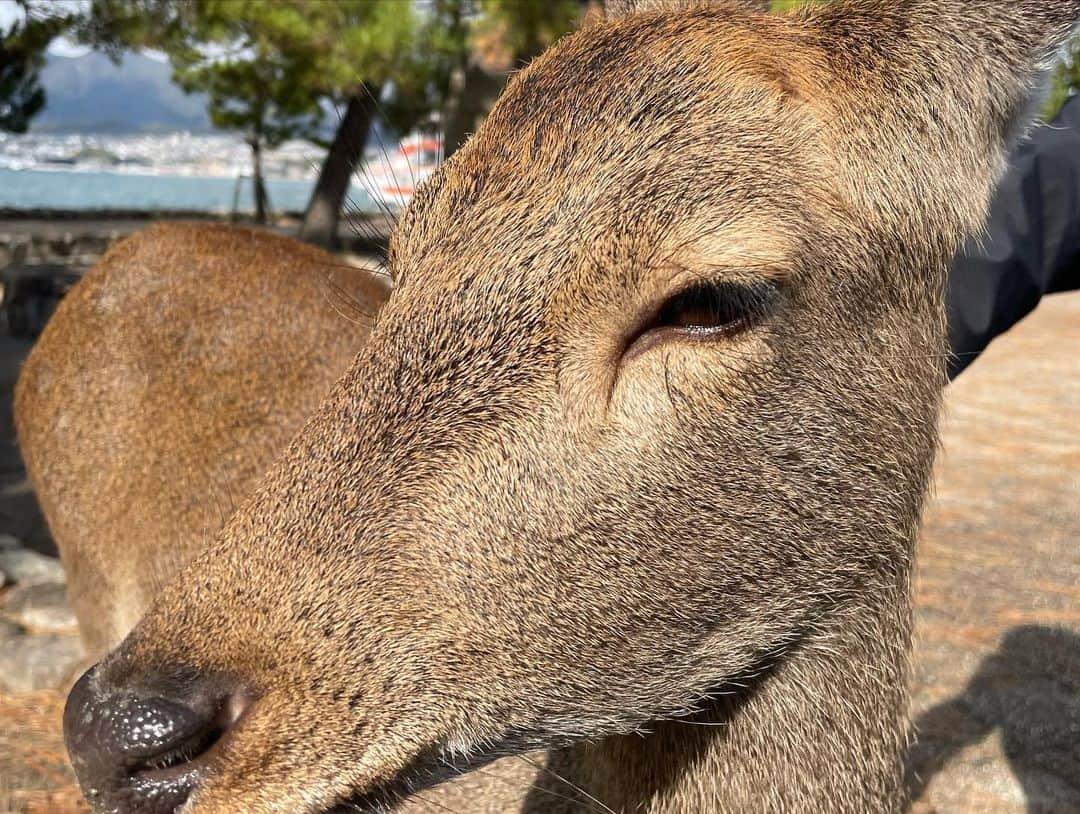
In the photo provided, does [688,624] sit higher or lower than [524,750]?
higher

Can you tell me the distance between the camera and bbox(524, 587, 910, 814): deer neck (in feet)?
7.61

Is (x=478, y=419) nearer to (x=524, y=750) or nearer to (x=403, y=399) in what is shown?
(x=403, y=399)

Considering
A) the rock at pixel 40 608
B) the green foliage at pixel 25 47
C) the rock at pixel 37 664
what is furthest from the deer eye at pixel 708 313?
the green foliage at pixel 25 47

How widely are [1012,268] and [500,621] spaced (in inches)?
101

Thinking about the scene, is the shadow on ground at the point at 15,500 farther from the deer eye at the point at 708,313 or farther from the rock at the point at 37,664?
the deer eye at the point at 708,313

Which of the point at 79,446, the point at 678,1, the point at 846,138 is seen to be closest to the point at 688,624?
the point at 846,138

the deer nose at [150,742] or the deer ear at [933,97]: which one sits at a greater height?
the deer ear at [933,97]

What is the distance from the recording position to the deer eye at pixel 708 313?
1.95m

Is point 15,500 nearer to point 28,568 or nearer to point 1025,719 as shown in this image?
point 28,568

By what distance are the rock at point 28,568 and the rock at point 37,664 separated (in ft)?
3.00

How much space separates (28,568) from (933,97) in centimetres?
589

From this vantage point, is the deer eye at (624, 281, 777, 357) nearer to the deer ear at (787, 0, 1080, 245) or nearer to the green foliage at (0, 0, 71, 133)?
the deer ear at (787, 0, 1080, 245)

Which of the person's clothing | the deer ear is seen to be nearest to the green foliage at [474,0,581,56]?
the person's clothing

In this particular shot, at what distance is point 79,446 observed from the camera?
14.4 ft
